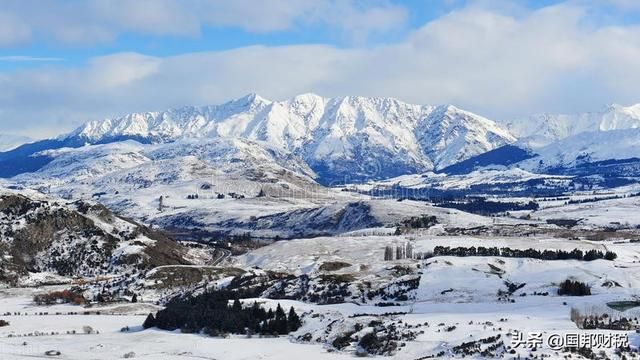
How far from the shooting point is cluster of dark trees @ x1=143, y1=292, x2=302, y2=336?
9925 centimetres

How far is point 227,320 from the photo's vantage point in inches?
4016

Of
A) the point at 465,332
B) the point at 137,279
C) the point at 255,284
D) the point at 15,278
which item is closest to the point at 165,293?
the point at 137,279

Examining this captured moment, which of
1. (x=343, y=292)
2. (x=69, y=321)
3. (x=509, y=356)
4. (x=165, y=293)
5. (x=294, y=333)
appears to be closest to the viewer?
(x=509, y=356)

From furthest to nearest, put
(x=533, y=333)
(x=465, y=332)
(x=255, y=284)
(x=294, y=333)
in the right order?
(x=255, y=284), (x=294, y=333), (x=465, y=332), (x=533, y=333)

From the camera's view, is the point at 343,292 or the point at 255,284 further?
the point at 255,284

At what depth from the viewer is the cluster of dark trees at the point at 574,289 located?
373 ft

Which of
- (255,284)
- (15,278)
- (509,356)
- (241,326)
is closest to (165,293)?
(255,284)

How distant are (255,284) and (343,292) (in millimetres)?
27827

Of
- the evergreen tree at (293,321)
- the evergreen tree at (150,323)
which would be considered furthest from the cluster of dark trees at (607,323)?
the evergreen tree at (150,323)

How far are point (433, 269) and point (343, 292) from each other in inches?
588

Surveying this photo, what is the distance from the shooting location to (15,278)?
617 feet

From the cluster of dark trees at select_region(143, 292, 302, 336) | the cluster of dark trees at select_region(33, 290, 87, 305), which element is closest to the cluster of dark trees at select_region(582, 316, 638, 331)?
the cluster of dark trees at select_region(143, 292, 302, 336)

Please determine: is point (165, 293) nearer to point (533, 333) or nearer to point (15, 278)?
point (15, 278)

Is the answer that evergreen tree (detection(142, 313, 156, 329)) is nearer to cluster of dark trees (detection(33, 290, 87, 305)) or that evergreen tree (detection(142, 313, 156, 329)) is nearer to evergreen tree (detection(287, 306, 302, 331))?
evergreen tree (detection(287, 306, 302, 331))
